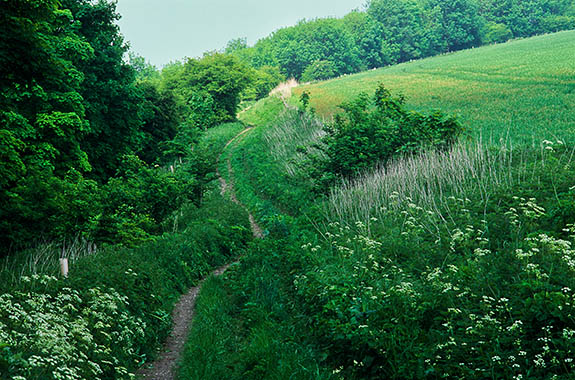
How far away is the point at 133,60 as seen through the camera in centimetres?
10062

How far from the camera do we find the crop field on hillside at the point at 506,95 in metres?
17.6

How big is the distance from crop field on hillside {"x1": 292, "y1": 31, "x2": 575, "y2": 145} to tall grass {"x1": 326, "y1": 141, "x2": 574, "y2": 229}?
6.42ft

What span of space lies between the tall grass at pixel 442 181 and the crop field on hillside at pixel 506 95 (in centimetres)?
196

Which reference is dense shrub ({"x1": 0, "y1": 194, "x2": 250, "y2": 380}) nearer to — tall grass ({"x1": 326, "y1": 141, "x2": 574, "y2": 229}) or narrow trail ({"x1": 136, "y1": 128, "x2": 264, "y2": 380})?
narrow trail ({"x1": 136, "y1": 128, "x2": 264, "y2": 380})

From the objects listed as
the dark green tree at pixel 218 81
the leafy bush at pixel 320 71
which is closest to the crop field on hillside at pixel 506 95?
the dark green tree at pixel 218 81

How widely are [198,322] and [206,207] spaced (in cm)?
1067

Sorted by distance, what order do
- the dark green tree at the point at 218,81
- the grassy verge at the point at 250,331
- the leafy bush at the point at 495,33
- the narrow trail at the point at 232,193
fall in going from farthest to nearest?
the leafy bush at the point at 495,33
the dark green tree at the point at 218,81
the narrow trail at the point at 232,193
the grassy verge at the point at 250,331

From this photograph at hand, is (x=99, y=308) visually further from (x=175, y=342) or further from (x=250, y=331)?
(x=250, y=331)

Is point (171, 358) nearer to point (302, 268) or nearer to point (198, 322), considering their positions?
point (198, 322)

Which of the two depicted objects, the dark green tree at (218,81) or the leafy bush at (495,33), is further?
the leafy bush at (495,33)

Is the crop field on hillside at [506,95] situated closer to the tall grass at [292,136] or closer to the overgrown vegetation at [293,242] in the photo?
the overgrown vegetation at [293,242]

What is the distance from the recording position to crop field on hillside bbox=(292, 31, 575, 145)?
17.6m

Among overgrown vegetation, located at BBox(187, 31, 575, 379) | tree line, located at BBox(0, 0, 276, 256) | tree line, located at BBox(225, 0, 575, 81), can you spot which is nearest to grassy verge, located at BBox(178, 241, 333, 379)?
overgrown vegetation, located at BBox(187, 31, 575, 379)

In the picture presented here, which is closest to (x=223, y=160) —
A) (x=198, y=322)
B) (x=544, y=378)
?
(x=198, y=322)
